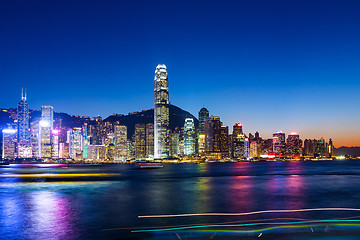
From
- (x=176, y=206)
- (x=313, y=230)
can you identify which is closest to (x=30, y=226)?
(x=176, y=206)

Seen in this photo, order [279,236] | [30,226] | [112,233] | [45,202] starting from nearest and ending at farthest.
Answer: [279,236] < [112,233] < [30,226] < [45,202]

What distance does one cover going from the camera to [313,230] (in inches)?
805

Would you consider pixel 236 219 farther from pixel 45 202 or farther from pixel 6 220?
pixel 45 202

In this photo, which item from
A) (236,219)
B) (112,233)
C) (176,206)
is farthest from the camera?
(176,206)

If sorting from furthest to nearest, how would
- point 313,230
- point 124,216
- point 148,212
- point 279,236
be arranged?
point 148,212 < point 124,216 < point 313,230 < point 279,236

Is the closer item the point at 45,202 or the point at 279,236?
the point at 279,236

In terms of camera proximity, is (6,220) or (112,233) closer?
(112,233)

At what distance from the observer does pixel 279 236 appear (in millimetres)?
19000

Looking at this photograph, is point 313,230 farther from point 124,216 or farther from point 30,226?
point 30,226

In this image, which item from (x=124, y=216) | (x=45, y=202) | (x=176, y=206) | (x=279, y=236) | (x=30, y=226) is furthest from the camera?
(x=45, y=202)

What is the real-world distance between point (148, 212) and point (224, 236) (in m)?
14.1

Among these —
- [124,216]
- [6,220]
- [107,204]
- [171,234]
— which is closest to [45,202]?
[107,204]

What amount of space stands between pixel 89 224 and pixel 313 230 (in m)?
14.9

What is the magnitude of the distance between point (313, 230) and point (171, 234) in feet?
26.3
